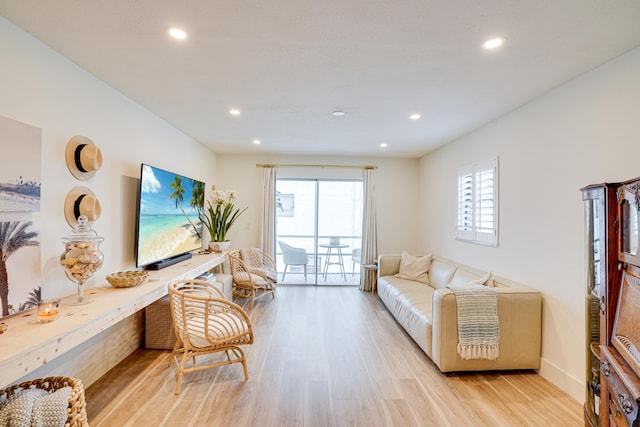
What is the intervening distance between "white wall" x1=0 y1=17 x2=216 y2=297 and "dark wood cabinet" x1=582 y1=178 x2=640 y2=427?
3.15 meters

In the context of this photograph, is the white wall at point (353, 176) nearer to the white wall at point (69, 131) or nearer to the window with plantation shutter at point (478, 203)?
the window with plantation shutter at point (478, 203)

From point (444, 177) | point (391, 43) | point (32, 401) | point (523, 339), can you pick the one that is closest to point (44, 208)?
point (32, 401)

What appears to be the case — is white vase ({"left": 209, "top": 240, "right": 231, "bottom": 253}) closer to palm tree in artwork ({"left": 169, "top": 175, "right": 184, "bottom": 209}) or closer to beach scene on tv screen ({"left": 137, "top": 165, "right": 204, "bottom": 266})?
beach scene on tv screen ({"left": 137, "top": 165, "right": 204, "bottom": 266})

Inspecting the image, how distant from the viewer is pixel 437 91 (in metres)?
2.74

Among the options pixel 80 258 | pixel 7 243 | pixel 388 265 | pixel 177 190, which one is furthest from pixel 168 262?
pixel 388 265

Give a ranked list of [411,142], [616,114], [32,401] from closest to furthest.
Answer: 1. [32,401]
2. [616,114]
3. [411,142]

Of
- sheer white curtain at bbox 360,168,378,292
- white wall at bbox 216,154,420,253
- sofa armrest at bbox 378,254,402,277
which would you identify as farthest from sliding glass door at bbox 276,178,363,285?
sofa armrest at bbox 378,254,402,277

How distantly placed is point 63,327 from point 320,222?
15.4 ft

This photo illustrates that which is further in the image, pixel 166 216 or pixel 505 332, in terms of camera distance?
pixel 166 216

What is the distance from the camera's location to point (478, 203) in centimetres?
382

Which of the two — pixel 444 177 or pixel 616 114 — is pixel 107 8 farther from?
pixel 444 177

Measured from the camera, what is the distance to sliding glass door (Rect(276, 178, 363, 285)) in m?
6.03

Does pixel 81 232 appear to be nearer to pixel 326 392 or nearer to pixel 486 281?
pixel 326 392

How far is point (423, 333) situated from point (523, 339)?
33.5 inches
